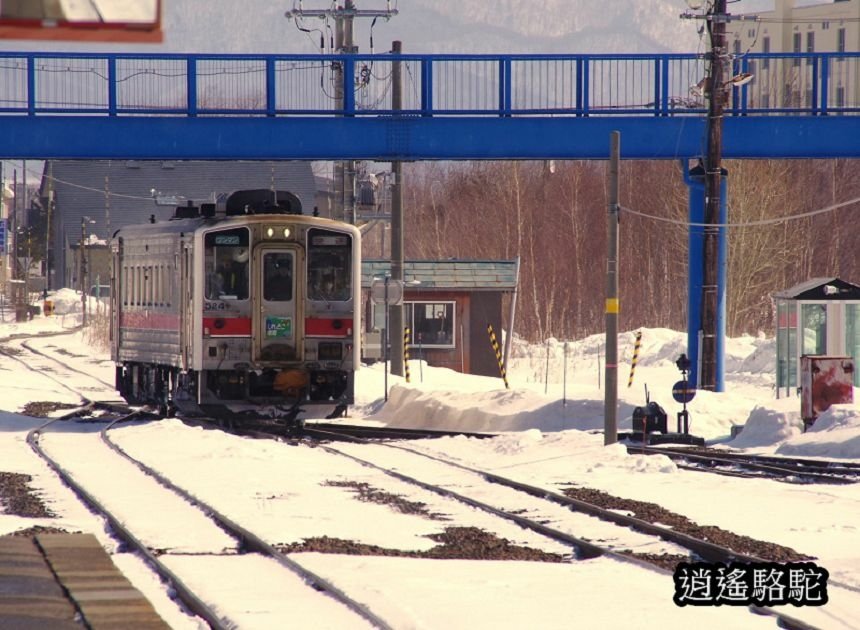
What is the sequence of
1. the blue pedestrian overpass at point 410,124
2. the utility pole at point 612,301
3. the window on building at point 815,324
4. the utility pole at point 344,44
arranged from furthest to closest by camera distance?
1. the utility pole at point 344,44
2. the blue pedestrian overpass at point 410,124
3. the window on building at point 815,324
4. the utility pole at point 612,301

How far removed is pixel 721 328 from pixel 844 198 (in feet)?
138

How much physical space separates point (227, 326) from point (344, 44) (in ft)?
48.6

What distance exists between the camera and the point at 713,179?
26.2 m

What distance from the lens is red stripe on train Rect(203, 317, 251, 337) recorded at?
75.0 feet

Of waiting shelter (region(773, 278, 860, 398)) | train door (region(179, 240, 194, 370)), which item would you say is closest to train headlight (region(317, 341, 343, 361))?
train door (region(179, 240, 194, 370))

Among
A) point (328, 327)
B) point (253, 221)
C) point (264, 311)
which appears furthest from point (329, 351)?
point (253, 221)

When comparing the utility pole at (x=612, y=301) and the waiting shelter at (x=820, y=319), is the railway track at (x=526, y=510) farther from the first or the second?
the waiting shelter at (x=820, y=319)

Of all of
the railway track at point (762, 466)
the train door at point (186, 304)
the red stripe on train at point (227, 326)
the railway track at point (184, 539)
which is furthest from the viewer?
the train door at point (186, 304)

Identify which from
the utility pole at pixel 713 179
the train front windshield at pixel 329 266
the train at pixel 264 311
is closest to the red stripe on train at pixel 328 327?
the train at pixel 264 311

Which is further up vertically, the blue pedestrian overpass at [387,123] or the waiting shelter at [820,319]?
the blue pedestrian overpass at [387,123]

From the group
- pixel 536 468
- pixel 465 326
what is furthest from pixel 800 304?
pixel 465 326

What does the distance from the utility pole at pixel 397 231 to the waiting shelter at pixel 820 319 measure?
8909 mm

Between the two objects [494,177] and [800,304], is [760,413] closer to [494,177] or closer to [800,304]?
[800,304]

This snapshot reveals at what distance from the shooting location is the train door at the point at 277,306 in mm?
23125
